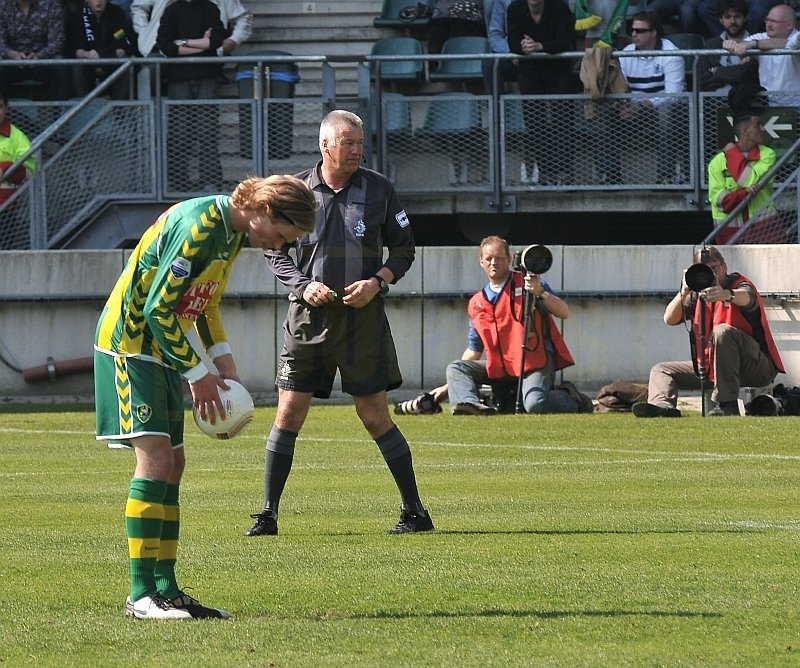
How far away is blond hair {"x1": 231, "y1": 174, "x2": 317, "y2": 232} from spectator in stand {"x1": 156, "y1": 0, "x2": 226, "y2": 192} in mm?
12829

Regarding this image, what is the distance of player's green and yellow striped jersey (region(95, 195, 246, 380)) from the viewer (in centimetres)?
597

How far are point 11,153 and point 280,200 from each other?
13.4 m

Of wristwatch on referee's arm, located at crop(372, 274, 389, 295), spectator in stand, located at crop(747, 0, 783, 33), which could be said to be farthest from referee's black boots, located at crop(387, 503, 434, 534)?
spectator in stand, located at crop(747, 0, 783, 33)

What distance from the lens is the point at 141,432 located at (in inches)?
242

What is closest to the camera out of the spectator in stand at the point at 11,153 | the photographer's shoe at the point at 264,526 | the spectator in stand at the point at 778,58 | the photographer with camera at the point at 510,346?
the photographer's shoe at the point at 264,526

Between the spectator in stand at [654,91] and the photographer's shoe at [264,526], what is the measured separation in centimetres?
1126

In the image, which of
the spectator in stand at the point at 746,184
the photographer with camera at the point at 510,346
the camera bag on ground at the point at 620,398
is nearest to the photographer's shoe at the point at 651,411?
the camera bag on ground at the point at 620,398

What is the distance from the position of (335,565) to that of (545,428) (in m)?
7.15

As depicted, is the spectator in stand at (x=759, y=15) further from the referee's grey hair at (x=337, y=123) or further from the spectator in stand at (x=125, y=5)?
the referee's grey hair at (x=337, y=123)

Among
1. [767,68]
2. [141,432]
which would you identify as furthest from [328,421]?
[141,432]

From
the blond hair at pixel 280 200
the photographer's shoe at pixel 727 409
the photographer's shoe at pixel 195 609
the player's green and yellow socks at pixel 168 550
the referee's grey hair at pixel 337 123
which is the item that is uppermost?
the referee's grey hair at pixel 337 123

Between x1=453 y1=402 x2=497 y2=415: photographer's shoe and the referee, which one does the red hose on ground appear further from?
the referee

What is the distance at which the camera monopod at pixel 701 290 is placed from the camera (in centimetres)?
1469

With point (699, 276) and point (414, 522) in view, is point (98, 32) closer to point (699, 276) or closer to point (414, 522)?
point (699, 276)
